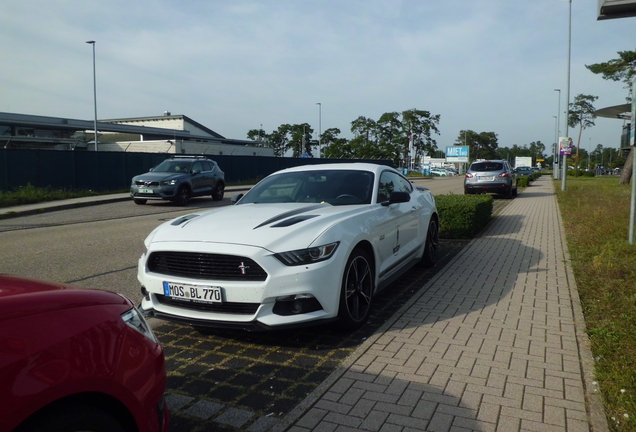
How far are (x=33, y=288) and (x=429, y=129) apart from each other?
79.6 meters

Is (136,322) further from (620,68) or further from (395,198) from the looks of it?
(620,68)

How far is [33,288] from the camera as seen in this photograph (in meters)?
2.26

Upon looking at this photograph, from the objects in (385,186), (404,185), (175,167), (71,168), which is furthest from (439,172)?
(385,186)

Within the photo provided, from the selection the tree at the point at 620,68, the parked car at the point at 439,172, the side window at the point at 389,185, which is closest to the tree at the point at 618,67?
the tree at the point at 620,68

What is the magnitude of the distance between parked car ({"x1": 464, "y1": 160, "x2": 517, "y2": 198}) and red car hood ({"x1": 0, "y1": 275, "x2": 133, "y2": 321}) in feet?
68.0

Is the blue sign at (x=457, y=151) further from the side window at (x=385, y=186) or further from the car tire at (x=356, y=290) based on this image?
the car tire at (x=356, y=290)

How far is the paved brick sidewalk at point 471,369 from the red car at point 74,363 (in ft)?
3.88

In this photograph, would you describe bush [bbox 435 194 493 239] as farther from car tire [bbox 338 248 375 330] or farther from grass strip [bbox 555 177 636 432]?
A: car tire [bbox 338 248 375 330]

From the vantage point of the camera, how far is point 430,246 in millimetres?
7719

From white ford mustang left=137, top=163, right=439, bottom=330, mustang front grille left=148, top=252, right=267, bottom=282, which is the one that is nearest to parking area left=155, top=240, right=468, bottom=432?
white ford mustang left=137, top=163, right=439, bottom=330

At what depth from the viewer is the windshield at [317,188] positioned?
583 centimetres

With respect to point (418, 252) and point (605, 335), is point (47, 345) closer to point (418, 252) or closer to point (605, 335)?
point (605, 335)

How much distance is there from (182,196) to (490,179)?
12153mm

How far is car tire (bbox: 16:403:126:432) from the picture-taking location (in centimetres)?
175
